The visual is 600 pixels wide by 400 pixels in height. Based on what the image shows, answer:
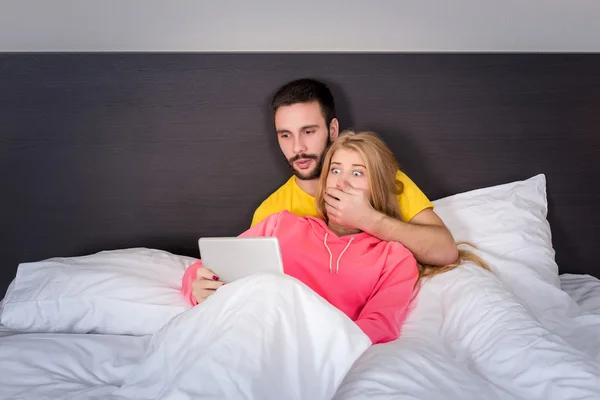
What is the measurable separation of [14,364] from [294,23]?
1.53 m

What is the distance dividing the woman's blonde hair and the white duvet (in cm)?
30

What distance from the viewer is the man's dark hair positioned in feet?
7.51

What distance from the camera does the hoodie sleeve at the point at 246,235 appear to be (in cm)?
197

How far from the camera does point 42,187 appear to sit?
2506mm

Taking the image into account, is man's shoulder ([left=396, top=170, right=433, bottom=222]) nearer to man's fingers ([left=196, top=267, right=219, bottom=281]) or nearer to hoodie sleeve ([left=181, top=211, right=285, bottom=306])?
hoodie sleeve ([left=181, top=211, right=285, bottom=306])

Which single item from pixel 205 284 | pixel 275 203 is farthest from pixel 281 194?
pixel 205 284

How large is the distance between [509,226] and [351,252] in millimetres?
630

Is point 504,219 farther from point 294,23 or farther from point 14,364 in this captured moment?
point 14,364

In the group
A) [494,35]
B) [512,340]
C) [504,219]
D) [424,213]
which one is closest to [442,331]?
[512,340]

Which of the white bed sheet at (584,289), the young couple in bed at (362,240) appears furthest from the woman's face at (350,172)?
the white bed sheet at (584,289)

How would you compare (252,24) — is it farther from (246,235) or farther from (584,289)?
(584,289)

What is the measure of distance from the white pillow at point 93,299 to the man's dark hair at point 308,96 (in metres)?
0.70

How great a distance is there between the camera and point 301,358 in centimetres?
136

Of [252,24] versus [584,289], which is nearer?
[584,289]
